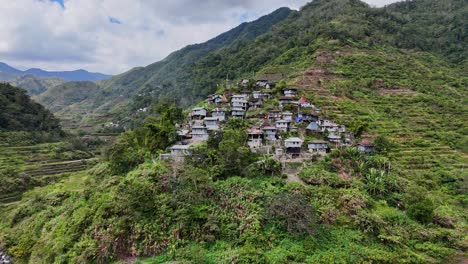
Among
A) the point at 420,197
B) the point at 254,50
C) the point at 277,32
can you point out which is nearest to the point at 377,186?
the point at 420,197

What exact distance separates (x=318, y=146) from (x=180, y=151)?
52.7 ft

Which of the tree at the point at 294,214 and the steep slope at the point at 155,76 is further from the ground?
the steep slope at the point at 155,76

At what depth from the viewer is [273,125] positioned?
3562 centimetres

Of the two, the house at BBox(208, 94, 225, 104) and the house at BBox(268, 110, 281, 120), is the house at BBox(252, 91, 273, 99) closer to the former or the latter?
the house at BBox(208, 94, 225, 104)

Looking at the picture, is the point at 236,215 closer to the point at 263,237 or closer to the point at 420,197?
the point at 263,237

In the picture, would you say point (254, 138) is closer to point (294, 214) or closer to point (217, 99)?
point (294, 214)

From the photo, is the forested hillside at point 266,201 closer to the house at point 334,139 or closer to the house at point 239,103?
the house at point 334,139

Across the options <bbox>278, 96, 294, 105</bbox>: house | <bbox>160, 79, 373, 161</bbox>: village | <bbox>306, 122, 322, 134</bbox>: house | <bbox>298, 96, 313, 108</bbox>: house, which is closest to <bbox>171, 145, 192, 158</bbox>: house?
<bbox>160, 79, 373, 161</bbox>: village

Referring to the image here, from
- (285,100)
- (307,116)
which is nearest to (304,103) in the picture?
(285,100)

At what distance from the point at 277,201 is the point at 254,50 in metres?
73.1

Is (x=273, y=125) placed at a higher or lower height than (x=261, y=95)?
lower

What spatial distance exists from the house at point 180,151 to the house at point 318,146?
45.9 feet

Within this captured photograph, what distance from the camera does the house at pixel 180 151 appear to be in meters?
30.0

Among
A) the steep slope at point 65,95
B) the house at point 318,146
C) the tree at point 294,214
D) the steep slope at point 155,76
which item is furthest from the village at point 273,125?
the steep slope at point 65,95
